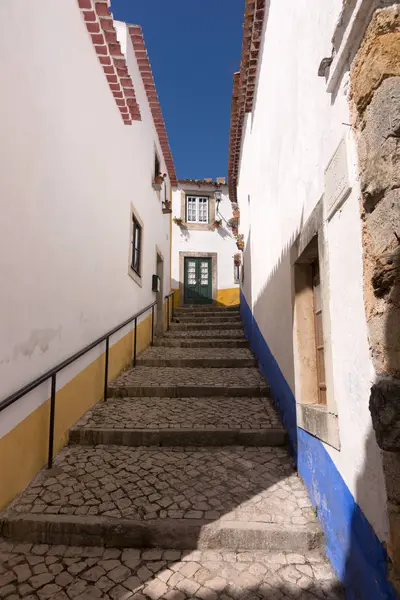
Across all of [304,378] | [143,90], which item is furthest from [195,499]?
[143,90]

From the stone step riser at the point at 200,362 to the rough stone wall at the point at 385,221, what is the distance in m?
4.78

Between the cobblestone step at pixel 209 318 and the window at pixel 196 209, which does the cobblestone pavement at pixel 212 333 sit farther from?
the window at pixel 196 209

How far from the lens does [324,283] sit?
2.45 metres

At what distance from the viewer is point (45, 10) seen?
11.4 feet

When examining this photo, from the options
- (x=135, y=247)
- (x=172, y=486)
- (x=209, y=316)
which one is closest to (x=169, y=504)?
(x=172, y=486)

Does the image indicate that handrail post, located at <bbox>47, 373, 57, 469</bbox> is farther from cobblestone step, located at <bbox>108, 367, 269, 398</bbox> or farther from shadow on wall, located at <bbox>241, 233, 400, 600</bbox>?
shadow on wall, located at <bbox>241, 233, 400, 600</bbox>

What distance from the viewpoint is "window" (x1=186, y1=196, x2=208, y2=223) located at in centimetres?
1473

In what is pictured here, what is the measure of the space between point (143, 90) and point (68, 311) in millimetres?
6360

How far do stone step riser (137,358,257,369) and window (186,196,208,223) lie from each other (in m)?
9.21

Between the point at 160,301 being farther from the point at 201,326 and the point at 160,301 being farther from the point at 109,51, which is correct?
the point at 109,51

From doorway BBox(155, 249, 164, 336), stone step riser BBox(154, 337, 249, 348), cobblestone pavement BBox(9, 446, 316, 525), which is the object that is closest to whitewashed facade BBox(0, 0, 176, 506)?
cobblestone pavement BBox(9, 446, 316, 525)

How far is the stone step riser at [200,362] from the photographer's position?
631 cm

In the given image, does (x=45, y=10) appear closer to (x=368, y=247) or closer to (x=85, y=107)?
(x=85, y=107)

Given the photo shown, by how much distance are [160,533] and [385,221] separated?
244 centimetres
